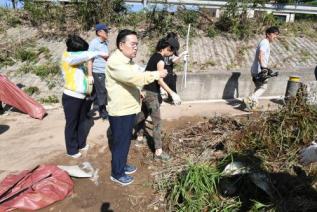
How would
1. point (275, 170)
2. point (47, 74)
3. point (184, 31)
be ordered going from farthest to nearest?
point (184, 31), point (47, 74), point (275, 170)

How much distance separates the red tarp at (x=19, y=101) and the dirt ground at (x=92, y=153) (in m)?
0.14

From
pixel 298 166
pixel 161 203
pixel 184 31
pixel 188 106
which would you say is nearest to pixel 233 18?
pixel 184 31

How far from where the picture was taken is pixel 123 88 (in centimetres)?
396

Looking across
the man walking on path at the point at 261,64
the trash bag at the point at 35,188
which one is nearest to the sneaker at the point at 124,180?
the trash bag at the point at 35,188

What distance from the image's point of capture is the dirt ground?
4117mm

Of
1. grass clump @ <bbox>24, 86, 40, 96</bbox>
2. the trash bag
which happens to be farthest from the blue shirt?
grass clump @ <bbox>24, 86, 40, 96</bbox>

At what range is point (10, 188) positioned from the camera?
4082mm

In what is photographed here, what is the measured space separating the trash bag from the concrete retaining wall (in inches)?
153

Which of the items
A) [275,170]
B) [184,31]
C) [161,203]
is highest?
[184,31]

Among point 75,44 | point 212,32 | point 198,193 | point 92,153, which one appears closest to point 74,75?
point 75,44

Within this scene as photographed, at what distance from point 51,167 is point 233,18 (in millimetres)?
9403

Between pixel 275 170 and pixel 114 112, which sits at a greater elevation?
pixel 114 112

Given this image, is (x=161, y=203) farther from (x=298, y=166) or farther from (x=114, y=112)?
(x=298, y=166)

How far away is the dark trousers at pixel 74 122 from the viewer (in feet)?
15.4
